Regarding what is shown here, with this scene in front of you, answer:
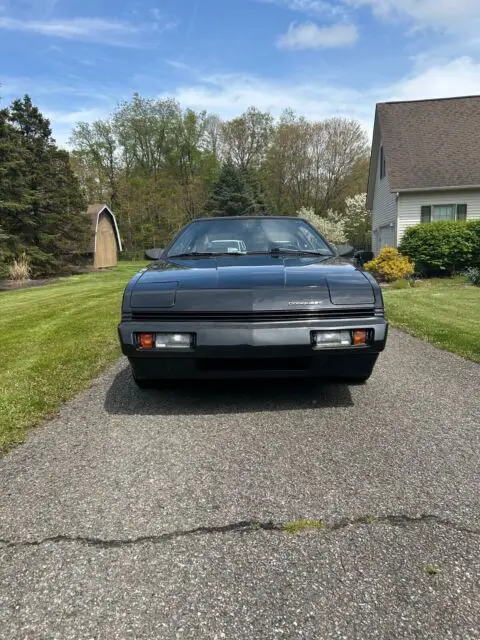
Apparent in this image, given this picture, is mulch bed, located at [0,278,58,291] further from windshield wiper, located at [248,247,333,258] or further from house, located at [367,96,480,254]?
windshield wiper, located at [248,247,333,258]

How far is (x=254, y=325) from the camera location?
9.84 feet

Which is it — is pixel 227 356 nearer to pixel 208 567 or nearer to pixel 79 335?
pixel 208 567

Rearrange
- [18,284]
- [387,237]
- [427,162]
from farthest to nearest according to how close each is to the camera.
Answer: [387,237], [18,284], [427,162]

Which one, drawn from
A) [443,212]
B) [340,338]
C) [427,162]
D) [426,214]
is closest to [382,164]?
[427,162]

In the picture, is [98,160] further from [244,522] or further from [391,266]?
[244,522]

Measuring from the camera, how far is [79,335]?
261 inches

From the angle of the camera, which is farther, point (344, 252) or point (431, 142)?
point (431, 142)

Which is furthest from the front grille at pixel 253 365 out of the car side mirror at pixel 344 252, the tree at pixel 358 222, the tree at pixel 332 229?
the tree at pixel 358 222

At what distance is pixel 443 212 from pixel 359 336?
17260mm

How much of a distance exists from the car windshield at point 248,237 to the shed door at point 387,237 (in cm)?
1516

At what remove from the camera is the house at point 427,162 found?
17.8m

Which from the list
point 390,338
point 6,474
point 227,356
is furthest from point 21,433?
point 390,338

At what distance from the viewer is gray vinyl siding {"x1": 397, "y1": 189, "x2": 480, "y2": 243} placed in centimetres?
1778

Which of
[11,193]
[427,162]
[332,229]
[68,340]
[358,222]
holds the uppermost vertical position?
[427,162]
